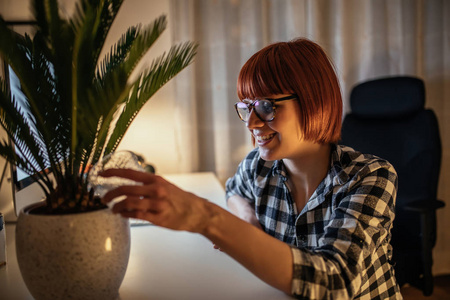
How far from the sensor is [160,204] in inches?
26.4

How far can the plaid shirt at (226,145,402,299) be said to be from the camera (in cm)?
78

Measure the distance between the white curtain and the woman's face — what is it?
1.16 metres

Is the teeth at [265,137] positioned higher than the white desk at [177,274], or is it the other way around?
the teeth at [265,137]

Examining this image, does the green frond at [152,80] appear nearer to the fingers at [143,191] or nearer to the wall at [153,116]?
the fingers at [143,191]

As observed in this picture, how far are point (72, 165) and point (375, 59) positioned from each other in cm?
207

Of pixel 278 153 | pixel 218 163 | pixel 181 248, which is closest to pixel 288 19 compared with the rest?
pixel 218 163

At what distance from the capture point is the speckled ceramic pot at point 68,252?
0.72 meters

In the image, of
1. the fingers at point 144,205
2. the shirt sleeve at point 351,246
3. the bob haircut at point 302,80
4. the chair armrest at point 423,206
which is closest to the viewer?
the fingers at point 144,205

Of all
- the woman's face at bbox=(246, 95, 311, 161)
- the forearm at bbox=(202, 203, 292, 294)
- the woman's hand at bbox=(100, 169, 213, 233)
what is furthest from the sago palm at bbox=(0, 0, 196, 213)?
the woman's face at bbox=(246, 95, 311, 161)

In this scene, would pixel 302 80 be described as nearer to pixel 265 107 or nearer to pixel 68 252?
pixel 265 107

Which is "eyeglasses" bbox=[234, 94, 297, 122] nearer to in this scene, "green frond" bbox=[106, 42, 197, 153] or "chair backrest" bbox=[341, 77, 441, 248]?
"green frond" bbox=[106, 42, 197, 153]

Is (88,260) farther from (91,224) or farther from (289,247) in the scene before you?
(289,247)

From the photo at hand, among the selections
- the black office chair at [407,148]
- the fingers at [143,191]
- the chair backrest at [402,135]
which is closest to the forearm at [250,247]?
the fingers at [143,191]

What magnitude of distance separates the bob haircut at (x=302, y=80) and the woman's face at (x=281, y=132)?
2cm
